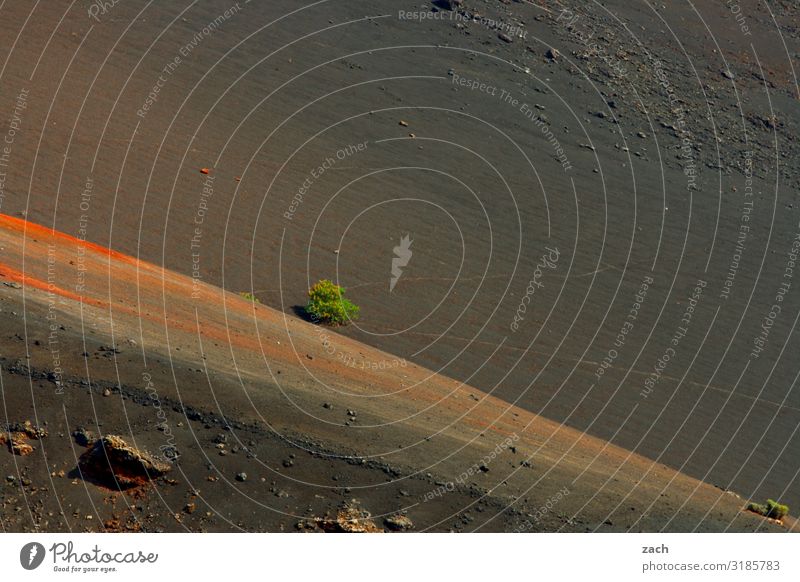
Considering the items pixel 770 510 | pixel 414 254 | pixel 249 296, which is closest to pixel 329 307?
pixel 249 296

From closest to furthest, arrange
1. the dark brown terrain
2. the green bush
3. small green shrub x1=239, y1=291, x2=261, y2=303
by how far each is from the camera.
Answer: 1. the dark brown terrain
2. small green shrub x1=239, y1=291, x2=261, y2=303
3. the green bush

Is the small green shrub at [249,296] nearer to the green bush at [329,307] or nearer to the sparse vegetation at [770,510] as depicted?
the green bush at [329,307]

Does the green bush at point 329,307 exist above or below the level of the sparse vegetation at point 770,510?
above

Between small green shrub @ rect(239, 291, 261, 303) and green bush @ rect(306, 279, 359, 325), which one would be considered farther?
green bush @ rect(306, 279, 359, 325)

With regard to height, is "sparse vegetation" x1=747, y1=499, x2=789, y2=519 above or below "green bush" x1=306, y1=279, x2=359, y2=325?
below

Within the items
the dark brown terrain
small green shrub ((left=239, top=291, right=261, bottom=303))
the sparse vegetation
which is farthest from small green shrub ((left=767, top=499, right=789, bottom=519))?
small green shrub ((left=239, top=291, right=261, bottom=303))

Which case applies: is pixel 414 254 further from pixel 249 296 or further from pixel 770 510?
pixel 770 510

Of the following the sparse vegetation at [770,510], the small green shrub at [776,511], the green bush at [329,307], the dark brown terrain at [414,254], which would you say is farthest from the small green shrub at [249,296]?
the small green shrub at [776,511]

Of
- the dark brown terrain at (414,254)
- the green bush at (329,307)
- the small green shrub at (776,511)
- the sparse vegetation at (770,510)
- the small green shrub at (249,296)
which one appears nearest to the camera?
the dark brown terrain at (414,254)

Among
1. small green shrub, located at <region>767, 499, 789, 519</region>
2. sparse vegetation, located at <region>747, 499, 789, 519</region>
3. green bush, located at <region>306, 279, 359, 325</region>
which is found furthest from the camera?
green bush, located at <region>306, 279, 359, 325</region>

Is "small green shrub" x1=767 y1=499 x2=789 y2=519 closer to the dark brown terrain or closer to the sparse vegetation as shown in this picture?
the sparse vegetation
